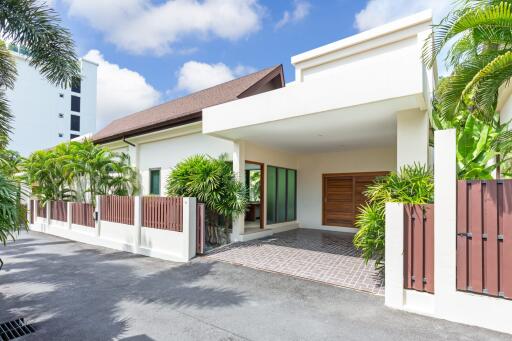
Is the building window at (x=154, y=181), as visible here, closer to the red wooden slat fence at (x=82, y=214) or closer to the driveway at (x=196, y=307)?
the red wooden slat fence at (x=82, y=214)

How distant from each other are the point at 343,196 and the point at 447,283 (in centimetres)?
836

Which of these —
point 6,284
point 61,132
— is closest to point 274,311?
point 6,284

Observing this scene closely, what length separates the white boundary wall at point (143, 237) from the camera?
828 centimetres

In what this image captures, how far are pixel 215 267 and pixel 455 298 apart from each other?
5.36 m

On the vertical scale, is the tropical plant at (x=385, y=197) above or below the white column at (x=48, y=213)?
above

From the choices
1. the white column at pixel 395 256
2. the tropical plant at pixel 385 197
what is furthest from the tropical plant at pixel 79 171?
the white column at pixel 395 256

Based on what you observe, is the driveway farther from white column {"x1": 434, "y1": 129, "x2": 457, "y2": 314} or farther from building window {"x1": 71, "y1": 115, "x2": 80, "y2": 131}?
building window {"x1": 71, "y1": 115, "x2": 80, "y2": 131}

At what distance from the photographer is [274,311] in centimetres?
481

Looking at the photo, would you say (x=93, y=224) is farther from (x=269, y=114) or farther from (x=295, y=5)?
(x=295, y=5)

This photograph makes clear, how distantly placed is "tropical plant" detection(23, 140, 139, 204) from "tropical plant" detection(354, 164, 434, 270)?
38.2 ft

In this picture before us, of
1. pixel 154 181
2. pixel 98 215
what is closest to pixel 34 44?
pixel 98 215

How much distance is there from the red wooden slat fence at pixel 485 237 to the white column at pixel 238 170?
680 centimetres

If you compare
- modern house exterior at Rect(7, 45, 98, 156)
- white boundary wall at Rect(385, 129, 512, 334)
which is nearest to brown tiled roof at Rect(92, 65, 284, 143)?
white boundary wall at Rect(385, 129, 512, 334)

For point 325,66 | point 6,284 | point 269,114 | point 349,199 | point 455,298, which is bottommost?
point 6,284
